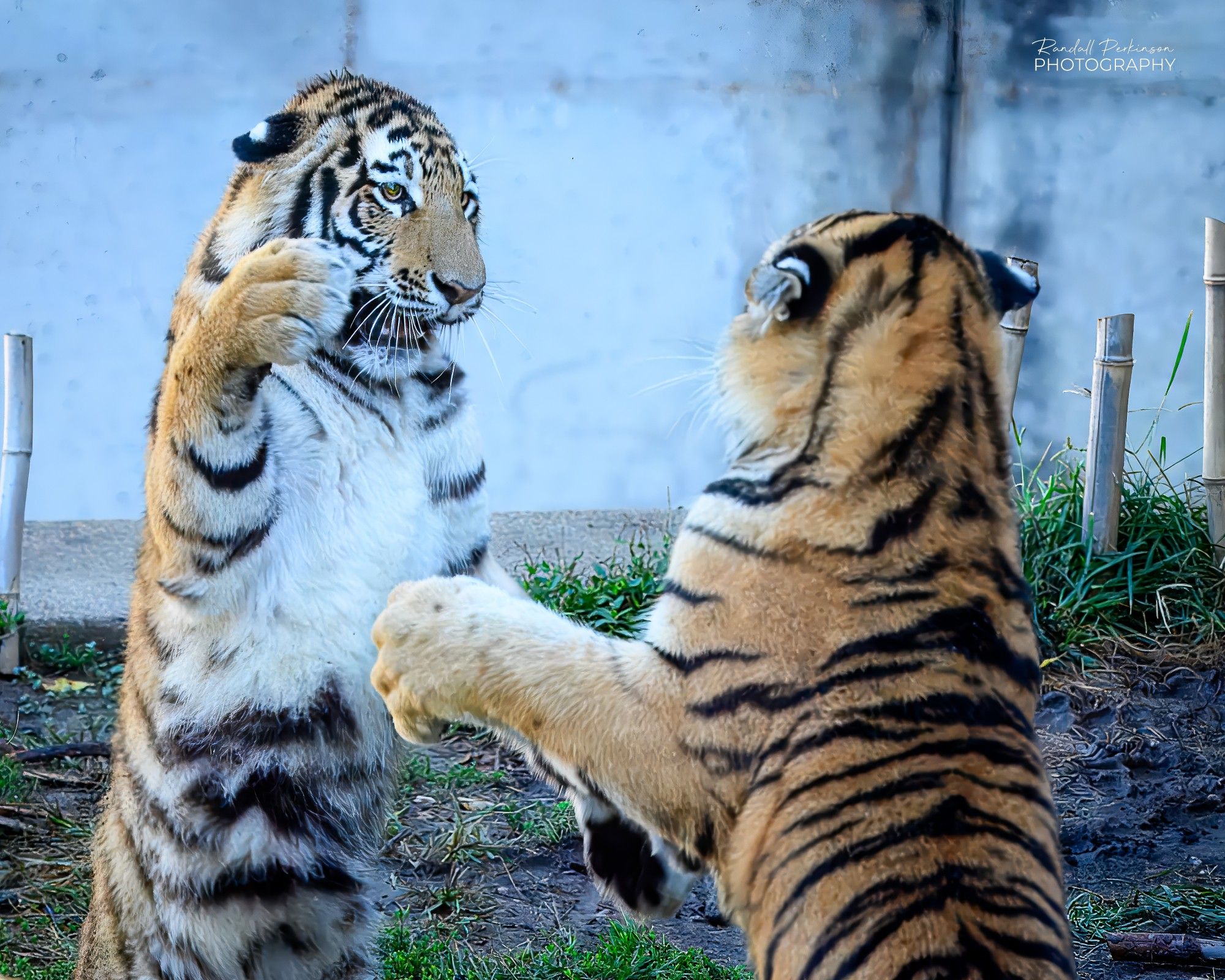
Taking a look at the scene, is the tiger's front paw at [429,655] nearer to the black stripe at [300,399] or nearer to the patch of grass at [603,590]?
the black stripe at [300,399]

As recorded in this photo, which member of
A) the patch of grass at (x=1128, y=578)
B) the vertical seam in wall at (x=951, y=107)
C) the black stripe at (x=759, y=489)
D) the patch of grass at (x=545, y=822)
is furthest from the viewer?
the vertical seam in wall at (x=951, y=107)

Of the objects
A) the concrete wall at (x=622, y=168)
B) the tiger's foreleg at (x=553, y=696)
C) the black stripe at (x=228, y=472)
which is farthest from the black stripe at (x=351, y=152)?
the concrete wall at (x=622, y=168)

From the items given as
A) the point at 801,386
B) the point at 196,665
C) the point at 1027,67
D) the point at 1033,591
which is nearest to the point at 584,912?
the point at 196,665

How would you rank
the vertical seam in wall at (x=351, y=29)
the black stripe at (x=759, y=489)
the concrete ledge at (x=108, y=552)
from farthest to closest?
the vertical seam in wall at (x=351, y=29), the concrete ledge at (x=108, y=552), the black stripe at (x=759, y=489)

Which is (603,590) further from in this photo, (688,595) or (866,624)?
(866,624)

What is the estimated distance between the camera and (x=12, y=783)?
335 centimetres

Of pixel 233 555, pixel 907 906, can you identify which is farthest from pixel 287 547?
pixel 907 906

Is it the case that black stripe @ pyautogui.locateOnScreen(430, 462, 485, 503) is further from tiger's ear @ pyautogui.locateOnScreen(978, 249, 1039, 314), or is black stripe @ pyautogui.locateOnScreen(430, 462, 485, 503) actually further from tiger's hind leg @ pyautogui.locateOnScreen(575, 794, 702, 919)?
tiger's ear @ pyautogui.locateOnScreen(978, 249, 1039, 314)

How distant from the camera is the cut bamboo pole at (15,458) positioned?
429 centimetres

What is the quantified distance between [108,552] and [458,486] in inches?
133

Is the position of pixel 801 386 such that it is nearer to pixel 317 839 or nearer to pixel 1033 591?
pixel 317 839

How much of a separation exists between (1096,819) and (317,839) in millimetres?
2171

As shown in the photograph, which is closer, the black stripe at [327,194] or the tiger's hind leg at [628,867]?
the tiger's hind leg at [628,867]

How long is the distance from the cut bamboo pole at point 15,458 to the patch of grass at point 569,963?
2.29 meters
